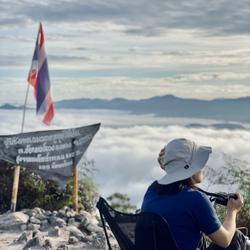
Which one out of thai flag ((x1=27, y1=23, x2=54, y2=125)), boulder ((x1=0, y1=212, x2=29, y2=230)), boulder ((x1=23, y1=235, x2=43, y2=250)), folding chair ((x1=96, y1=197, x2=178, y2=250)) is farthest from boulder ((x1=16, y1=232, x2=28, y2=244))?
folding chair ((x1=96, y1=197, x2=178, y2=250))

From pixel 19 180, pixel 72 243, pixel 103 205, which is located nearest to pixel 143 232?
pixel 103 205

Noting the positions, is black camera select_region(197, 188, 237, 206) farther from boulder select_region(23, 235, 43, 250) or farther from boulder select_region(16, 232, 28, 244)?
boulder select_region(16, 232, 28, 244)

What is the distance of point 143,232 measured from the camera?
4.80 m

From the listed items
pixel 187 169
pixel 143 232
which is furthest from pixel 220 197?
pixel 143 232

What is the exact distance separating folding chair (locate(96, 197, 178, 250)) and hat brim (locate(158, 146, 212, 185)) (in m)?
0.26

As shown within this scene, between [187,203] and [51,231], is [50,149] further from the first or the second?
[187,203]

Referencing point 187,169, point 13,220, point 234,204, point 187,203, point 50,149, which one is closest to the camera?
point 187,203

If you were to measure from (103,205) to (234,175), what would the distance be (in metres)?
5.47

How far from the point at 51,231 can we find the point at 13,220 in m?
0.84

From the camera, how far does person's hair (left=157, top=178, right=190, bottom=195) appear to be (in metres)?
4.81

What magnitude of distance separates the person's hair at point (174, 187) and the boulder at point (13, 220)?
533cm

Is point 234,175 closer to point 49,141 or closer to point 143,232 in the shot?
point 49,141

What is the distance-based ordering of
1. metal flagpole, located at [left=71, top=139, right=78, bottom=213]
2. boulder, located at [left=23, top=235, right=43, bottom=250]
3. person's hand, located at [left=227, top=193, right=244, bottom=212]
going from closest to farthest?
person's hand, located at [left=227, top=193, right=244, bottom=212] → boulder, located at [left=23, top=235, right=43, bottom=250] → metal flagpole, located at [left=71, top=139, right=78, bottom=213]

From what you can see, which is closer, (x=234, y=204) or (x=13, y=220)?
(x=234, y=204)
